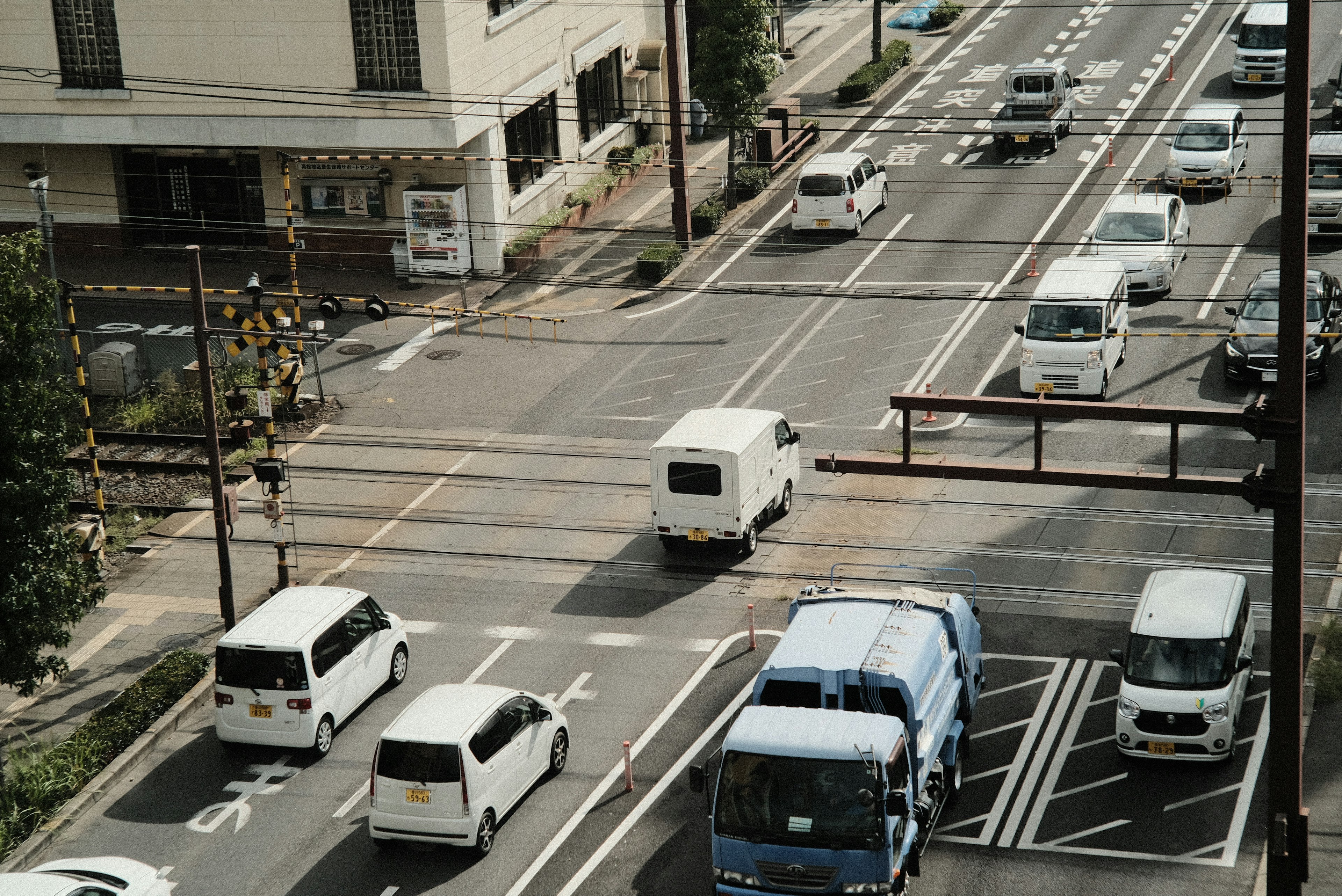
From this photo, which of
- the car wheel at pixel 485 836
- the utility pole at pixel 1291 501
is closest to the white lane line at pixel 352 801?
the car wheel at pixel 485 836

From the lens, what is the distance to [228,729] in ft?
82.8

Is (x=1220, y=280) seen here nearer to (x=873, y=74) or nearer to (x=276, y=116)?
(x=873, y=74)

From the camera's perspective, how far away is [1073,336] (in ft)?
118

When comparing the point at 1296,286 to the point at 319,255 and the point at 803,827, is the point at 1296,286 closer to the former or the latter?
the point at 803,827

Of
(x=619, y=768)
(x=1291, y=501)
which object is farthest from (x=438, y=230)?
(x=1291, y=501)

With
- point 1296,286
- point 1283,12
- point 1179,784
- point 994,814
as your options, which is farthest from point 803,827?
point 1283,12

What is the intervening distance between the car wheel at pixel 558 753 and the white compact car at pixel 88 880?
19.3ft

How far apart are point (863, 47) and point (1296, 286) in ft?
176

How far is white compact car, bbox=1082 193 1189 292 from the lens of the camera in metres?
40.7

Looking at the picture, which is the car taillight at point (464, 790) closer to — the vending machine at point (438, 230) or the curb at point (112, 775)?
the curb at point (112, 775)

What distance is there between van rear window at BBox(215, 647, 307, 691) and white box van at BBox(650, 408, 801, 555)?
833cm

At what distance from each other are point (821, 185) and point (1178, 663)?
25227mm

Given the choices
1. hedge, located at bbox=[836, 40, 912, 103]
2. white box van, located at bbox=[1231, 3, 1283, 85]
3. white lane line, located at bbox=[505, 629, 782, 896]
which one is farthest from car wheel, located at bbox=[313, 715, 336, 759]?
white box van, located at bbox=[1231, 3, 1283, 85]

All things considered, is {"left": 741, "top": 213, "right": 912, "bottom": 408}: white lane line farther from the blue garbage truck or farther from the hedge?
the blue garbage truck
